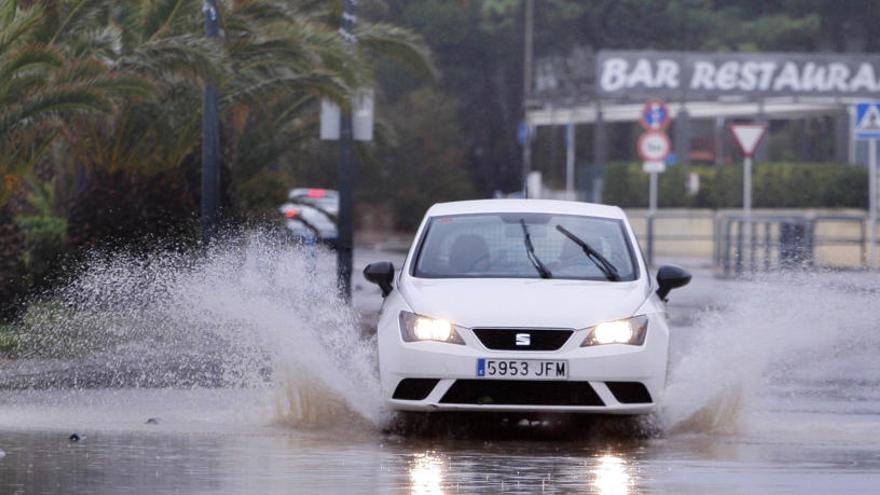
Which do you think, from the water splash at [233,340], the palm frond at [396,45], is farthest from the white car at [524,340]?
the palm frond at [396,45]

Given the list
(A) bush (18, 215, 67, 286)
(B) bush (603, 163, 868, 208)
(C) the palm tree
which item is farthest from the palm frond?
(B) bush (603, 163, 868, 208)

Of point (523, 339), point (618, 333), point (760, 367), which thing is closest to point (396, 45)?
point (760, 367)

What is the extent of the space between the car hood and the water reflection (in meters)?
0.97

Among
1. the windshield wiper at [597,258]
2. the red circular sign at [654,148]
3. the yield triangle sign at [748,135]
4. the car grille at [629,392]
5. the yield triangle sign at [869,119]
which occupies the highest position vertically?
the windshield wiper at [597,258]

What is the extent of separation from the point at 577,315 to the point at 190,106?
46.5 ft

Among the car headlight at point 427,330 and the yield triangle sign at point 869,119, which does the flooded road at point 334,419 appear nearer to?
the car headlight at point 427,330

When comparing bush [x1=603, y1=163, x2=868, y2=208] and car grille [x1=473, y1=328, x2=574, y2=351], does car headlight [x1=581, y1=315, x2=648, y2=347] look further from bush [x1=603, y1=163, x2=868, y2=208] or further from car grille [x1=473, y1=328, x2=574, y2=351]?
bush [x1=603, y1=163, x2=868, y2=208]

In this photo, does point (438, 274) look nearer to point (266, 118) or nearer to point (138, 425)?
point (138, 425)

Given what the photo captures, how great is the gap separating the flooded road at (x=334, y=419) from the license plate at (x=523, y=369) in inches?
15.3

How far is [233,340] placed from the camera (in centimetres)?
1467

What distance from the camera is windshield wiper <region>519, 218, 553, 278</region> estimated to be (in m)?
12.1

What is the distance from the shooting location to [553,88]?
181 ft

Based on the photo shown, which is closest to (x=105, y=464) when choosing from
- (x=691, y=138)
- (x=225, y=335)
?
(x=225, y=335)

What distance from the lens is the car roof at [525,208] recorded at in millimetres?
12828
